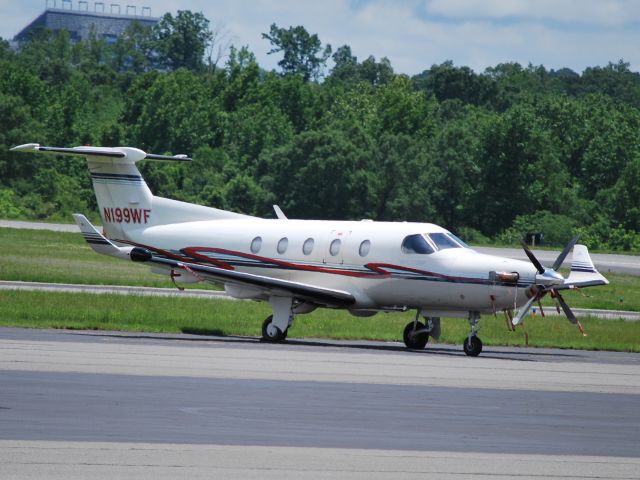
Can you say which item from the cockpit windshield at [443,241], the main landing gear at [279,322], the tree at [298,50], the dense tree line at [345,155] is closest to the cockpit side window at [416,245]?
the cockpit windshield at [443,241]

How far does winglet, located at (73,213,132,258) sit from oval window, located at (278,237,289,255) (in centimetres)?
342

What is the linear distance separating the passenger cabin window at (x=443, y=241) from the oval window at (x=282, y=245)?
3.43m

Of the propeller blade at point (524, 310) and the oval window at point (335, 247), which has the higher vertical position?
the oval window at point (335, 247)

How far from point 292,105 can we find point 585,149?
112 feet

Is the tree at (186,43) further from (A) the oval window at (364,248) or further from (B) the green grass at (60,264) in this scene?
(A) the oval window at (364,248)

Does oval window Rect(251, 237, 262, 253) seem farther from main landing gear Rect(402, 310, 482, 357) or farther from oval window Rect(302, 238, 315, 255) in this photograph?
main landing gear Rect(402, 310, 482, 357)

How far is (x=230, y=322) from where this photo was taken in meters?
29.8

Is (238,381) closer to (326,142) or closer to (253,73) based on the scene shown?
(326,142)

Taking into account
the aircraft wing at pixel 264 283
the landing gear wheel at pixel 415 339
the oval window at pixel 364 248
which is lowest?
the landing gear wheel at pixel 415 339

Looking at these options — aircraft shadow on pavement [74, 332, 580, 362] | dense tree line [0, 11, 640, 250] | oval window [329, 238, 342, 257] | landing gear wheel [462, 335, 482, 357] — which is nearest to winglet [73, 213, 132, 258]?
aircraft shadow on pavement [74, 332, 580, 362]

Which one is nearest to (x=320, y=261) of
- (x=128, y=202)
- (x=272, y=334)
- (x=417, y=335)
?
(x=272, y=334)

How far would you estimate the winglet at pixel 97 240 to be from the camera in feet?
88.0

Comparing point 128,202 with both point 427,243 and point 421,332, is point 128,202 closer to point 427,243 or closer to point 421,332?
point 427,243

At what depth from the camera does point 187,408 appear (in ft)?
50.1
